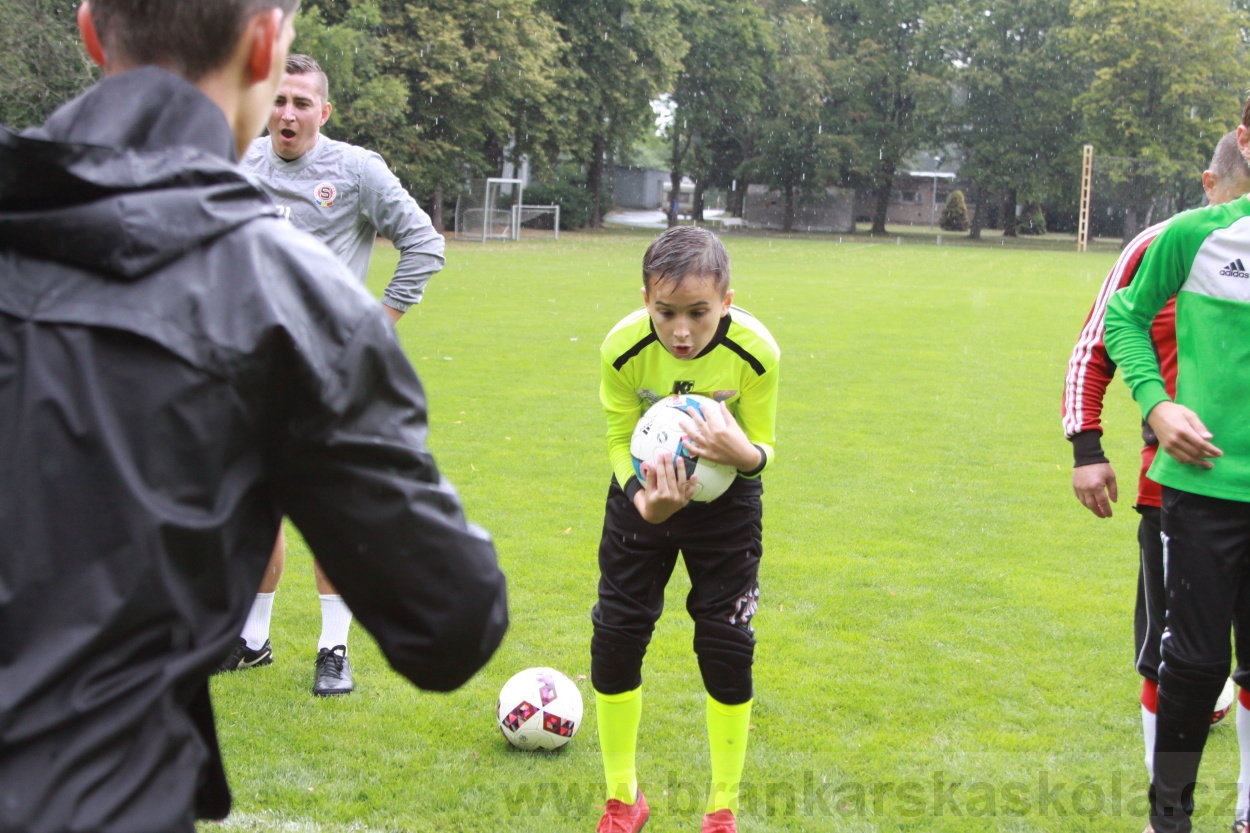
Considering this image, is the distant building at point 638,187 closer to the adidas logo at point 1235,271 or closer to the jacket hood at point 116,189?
the adidas logo at point 1235,271

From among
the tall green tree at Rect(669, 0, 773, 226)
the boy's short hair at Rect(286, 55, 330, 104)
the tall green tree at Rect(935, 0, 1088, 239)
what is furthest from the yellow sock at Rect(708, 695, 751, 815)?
the tall green tree at Rect(935, 0, 1088, 239)

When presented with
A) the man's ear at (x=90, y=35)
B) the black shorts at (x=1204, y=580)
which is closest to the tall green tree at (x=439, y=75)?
the black shorts at (x=1204, y=580)

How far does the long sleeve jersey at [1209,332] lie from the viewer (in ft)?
11.2

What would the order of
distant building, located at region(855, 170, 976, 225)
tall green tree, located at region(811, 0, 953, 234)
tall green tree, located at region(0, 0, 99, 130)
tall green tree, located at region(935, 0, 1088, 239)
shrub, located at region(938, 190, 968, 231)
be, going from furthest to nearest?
1. distant building, located at region(855, 170, 976, 225)
2. shrub, located at region(938, 190, 968, 231)
3. tall green tree, located at region(811, 0, 953, 234)
4. tall green tree, located at region(935, 0, 1088, 239)
5. tall green tree, located at region(0, 0, 99, 130)

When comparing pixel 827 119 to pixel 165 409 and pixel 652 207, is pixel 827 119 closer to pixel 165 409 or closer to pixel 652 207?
pixel 652 207

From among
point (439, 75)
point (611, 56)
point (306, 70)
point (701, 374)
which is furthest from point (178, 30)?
point (611, 56)

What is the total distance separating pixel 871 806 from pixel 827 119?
62347mm

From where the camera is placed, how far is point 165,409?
4.20ft

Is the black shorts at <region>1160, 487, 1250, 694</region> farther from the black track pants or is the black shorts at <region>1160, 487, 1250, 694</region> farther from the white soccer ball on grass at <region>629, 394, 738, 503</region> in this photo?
the white soccer ball on grass at <region>629, 394, 738, 503</region>

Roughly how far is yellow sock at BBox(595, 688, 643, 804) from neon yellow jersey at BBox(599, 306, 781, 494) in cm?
74

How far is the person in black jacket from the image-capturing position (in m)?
1.27

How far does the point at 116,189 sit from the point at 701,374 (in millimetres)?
2725

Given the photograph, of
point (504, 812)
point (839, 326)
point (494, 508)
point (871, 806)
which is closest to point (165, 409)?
point (504, 812)

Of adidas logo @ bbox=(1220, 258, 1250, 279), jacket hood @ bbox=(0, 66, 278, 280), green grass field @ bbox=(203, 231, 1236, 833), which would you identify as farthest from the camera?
green grass field @ bbox=(203, 231, 1236, 833)
